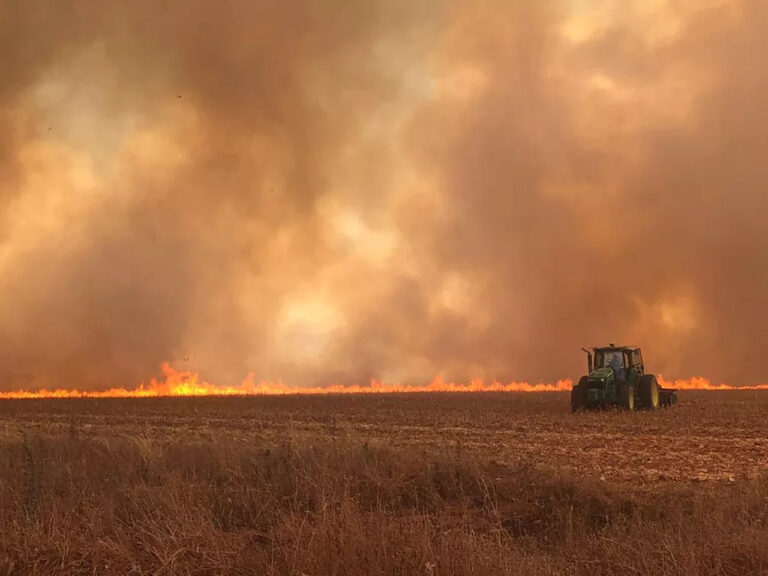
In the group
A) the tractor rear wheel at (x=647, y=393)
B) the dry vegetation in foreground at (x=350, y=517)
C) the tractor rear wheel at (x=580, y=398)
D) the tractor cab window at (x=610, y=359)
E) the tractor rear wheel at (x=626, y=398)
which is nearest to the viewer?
the dry vegetation in foreground at (x=350, y=517)

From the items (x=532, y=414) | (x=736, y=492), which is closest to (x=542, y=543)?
(x=736, y=492)

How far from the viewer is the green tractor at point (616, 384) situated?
26.6 m

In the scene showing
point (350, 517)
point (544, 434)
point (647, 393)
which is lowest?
point (544, 434)

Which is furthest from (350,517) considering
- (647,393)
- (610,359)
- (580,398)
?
(610,359)

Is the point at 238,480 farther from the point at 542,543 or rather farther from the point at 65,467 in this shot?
the point at 542,543

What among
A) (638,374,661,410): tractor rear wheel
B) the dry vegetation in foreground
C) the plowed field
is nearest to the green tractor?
(638,374,661,410): tractor rear wheel

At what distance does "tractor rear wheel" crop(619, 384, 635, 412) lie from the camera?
2631 cm

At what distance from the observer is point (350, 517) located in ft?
22.1

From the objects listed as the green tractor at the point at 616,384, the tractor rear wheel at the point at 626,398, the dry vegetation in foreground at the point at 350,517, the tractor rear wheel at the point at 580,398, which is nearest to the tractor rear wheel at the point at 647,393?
the green tractor at the point at 616,384

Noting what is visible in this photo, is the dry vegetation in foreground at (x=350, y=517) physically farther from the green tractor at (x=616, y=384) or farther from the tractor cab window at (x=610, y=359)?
the tractor cab window at (x=610, y=359)

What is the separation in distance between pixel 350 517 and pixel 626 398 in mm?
22197

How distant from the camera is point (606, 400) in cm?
2670

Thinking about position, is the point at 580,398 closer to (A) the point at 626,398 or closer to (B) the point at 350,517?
(A) the point at 626,398

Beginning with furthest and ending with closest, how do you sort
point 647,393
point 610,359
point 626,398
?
point 610,359 → point 647,393 → point 626,398
